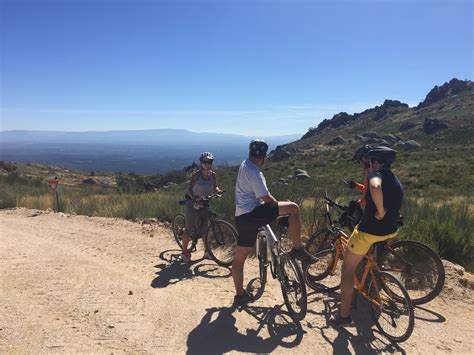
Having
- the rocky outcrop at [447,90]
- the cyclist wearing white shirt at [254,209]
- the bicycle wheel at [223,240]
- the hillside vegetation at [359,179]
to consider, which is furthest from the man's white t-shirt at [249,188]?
the rocky outcrop at [447,90]

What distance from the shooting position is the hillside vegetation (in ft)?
25.1

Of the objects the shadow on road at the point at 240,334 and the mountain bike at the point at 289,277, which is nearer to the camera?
the shadow on road at the point at 240,334

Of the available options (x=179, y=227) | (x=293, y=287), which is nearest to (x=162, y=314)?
(x=293, y=287)

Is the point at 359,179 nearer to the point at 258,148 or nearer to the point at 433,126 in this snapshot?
the point at 258,148

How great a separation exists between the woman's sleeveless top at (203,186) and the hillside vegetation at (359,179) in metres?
2.03

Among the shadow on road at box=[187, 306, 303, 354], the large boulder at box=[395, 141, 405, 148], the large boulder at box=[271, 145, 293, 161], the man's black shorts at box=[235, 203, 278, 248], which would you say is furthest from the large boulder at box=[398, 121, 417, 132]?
the shadow on road at box=[187, 306, 303, 354]

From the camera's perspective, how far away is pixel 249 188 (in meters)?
4.77

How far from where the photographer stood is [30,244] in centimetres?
817

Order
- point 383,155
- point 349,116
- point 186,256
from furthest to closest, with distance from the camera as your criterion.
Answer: point 349,116, point 186,256, point 383,155

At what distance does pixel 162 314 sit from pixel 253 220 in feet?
5.34

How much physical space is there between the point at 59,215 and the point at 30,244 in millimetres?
3793

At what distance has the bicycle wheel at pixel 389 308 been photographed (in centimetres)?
416

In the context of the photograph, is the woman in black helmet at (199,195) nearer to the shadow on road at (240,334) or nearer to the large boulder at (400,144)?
the shadow on road at (240,334)

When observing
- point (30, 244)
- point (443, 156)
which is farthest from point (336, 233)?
point (443, 156)
